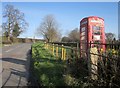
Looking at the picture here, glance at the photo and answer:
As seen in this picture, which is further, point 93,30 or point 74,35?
point 74,35

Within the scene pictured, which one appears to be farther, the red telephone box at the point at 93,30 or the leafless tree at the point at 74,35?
→ the leafless tree at the point at 74,35

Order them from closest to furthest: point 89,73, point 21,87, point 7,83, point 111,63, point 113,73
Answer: point 113,73, point 111,63, point 89,73, point 21,87, point 7,83

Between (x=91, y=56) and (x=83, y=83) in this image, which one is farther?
(x=91, y=56)

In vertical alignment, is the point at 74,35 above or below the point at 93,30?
above

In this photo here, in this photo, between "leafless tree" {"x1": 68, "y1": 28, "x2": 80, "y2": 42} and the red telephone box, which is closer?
the red telephone box

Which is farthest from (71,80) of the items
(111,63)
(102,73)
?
(111,63)

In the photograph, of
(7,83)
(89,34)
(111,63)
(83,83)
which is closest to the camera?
(111,63)

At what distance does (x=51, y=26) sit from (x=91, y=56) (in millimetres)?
71186

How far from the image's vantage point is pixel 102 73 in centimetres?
674

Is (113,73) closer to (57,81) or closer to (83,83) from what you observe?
(83,83)

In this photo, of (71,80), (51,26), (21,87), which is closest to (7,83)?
(21,87)

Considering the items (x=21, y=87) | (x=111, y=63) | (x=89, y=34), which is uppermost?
(x=89, y=34)

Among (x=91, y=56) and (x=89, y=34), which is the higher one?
(x=89, y=34)

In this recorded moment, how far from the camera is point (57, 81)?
26.5 ft
